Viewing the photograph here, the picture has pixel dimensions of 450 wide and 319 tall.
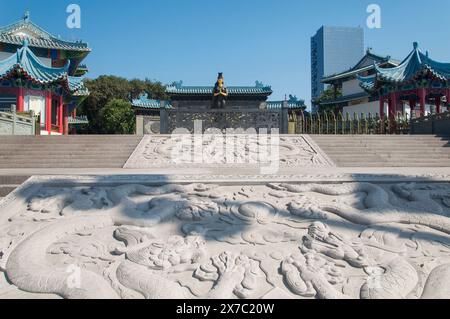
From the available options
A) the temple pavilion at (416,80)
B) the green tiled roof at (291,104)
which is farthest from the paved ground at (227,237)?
the green tiled roof at (291,104)

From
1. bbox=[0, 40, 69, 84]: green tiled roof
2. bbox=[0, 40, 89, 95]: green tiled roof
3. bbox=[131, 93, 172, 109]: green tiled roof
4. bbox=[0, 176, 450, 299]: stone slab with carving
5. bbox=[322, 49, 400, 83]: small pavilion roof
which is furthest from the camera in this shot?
bbox=[322, 49, 400, 83]: small pavilion roof

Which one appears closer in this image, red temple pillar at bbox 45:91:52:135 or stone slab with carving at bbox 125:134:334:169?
stone slab with carving at bbox 125:134:334:169

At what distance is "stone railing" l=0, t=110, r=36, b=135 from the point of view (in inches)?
425

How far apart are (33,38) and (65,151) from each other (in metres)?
16.3

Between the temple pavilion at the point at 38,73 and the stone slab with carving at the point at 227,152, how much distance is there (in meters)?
9.24

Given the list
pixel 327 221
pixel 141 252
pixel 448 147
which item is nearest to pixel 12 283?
pixel 141 252

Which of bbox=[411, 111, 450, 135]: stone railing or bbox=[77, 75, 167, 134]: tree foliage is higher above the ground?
bbox=[77, 75, 167, 134]: tree foliage

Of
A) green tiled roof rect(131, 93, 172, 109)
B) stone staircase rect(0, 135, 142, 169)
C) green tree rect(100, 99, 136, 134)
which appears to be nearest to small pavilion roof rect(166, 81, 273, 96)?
green tiled roof rect(131, 93, 172, 109)

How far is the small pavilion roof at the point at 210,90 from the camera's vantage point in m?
22.5

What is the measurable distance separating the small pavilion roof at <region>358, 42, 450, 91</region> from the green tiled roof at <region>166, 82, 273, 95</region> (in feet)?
23.9

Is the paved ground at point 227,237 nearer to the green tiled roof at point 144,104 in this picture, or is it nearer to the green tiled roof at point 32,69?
the green tiled roof at point 32,69

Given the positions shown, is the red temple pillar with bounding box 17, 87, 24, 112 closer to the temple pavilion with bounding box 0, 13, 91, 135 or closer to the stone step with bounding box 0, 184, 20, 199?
the temple pavilion with bounding box 0, 13, 91, 135
